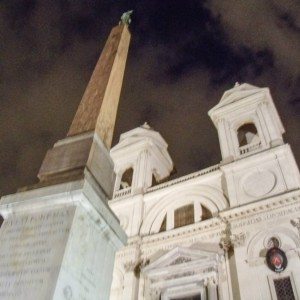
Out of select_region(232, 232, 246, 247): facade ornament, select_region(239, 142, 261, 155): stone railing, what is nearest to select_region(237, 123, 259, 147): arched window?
select_region(239, 142, 261, 155): stone railing

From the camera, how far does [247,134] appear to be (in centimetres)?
2308

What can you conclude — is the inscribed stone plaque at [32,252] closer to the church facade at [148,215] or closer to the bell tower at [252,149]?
the church facade at [148,215]

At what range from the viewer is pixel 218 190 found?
18922 millimetres

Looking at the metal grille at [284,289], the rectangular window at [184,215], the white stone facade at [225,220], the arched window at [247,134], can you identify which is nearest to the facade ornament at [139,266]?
the white stone facade at [225,220]

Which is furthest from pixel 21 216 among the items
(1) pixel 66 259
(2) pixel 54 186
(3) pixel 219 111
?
(3) pixel 219 111

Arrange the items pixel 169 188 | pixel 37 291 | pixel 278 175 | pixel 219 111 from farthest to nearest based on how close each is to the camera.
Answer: pixel 219 111
pixel 169 188
pixel 278 175
pixel 37 291

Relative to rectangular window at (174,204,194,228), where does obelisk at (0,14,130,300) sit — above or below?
below

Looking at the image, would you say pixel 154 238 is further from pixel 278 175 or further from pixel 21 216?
pixel 21 216

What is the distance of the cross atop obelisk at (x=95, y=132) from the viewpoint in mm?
5555

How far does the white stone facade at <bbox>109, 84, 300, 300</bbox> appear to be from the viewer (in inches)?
584

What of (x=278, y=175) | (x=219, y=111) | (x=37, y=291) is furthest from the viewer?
(x=219, y=111)

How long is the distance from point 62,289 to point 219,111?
19765 millimetres

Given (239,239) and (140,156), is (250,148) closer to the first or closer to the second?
(239,239)

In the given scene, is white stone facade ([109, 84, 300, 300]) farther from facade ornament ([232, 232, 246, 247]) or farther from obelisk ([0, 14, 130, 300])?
obelisk ([0, 14, 130, 300])
